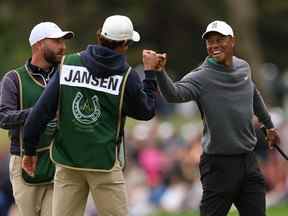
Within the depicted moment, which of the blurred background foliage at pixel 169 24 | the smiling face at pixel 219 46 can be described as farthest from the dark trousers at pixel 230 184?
the blurred background foliage at pixel 169 24

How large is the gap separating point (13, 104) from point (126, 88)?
127 cm

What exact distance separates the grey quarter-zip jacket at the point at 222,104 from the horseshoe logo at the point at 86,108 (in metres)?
0.77

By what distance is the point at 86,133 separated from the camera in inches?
364

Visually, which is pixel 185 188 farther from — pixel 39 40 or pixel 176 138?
pixel 39 40

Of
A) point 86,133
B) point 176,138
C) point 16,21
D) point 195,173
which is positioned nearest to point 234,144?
point 86,133

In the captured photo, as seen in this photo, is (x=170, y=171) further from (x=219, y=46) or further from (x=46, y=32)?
(x=219, y=46)

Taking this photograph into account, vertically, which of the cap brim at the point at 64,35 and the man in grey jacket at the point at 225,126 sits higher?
the cap brim at the point at 64,35

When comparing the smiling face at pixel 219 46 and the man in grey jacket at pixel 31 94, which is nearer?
the smiling face at pixel 219 46

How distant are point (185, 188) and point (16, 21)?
55.6 ft

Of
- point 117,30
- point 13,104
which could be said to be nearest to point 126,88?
point 117,30

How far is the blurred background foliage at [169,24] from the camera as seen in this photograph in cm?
3039

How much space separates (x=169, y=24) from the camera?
4331cm

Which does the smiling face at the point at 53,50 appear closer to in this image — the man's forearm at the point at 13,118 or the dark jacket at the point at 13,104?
the dark jacket at the point at 13,104

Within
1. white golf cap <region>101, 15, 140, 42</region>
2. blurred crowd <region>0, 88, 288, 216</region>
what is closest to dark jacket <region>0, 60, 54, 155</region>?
white golf cap <region>101, 15, 140, 42</region>
